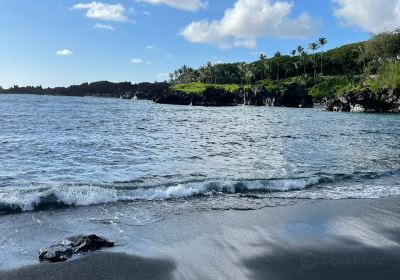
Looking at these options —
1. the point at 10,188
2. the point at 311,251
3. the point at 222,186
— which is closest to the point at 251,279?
the point at 311,251

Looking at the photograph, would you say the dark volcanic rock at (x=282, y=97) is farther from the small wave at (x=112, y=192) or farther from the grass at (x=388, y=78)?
the small wave at (x=112, y=192)

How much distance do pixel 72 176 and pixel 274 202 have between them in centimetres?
1041

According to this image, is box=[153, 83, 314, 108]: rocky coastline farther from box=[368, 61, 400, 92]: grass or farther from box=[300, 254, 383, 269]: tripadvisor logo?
box=[300, 254, 383, 269]: tripadvisor logo

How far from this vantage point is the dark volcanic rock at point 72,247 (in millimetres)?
10531

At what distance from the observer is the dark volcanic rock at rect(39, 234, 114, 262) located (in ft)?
34.6

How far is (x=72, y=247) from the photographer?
1118 cm

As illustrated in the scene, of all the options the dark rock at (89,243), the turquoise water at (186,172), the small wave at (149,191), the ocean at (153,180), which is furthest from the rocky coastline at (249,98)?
the dark rock at (89,243)

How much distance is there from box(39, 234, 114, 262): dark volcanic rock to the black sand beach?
0.32m

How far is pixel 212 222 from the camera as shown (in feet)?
46.3

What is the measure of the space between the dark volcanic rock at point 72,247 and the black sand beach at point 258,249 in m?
0.32

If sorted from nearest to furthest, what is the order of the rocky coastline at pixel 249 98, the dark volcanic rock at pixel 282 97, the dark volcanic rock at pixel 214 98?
1. the dark volcanic rock at pixel 282 97
2. the rocky coastline at pixel 249 98
3. the dark volcanic rock at pixel 214 98

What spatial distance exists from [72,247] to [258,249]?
4.86 m

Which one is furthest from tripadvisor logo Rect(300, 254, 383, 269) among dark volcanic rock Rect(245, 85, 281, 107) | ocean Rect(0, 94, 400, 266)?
dark volcanic rock Rect(245, 85, 281, 107)

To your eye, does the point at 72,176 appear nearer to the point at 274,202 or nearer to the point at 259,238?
the point at 274,202
